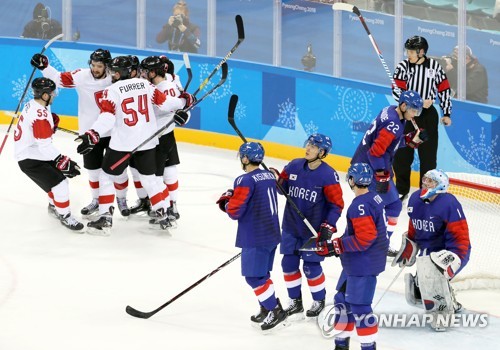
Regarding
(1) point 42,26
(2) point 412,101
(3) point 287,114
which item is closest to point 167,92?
(2) point 412,101

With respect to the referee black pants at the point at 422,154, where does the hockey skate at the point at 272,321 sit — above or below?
below

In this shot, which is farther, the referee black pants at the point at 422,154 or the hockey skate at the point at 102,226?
the referee black pants at the point at 422,154

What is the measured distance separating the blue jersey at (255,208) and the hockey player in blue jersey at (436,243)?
72cm

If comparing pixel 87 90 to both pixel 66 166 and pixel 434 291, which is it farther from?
pixel 434 291

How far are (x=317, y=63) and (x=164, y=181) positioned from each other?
2.46 metres

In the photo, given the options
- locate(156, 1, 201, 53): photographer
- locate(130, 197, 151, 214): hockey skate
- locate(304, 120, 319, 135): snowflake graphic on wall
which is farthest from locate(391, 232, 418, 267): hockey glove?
locate(156, 1, 201, 53): photographer

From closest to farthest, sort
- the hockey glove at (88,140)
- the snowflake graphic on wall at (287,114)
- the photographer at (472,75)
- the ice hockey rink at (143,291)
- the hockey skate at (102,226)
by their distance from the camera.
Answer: the ice hockey rink at (143,291)
the hockey glove at (88,140)
the hockey skate at (102,226)
the photographer at (472,75)
the snowflake graphic on wall at (287,114)

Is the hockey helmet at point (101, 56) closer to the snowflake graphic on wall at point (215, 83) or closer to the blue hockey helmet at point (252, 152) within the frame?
the blue hockey helmet at point (252, 152)

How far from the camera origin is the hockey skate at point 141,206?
827 centimetres

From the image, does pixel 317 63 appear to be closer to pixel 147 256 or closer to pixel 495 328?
pixel 147 256

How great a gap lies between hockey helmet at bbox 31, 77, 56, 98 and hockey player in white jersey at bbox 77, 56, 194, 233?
36 centimetres

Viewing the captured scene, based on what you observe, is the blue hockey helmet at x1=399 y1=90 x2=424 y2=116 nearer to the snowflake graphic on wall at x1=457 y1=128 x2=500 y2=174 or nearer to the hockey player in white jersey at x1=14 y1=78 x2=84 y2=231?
the snowflake graphic on wall at x1=457 y1=128 x2=500 y2=174

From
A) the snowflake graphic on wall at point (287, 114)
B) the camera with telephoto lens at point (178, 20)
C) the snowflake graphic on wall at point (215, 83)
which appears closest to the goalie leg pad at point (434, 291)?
the snowflake graphic on wall at point (287, 114)

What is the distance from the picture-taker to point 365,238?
210 inches
